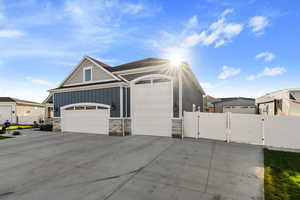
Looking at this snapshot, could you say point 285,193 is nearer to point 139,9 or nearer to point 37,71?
point 139,9

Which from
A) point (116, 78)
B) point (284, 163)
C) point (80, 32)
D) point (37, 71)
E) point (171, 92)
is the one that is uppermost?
point (80, 32)

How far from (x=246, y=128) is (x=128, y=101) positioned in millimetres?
7468

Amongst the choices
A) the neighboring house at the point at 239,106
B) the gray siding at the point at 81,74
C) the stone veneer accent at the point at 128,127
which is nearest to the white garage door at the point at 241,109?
the neighboring house at the point at 239,106

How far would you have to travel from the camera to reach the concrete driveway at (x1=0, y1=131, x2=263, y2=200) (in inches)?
105

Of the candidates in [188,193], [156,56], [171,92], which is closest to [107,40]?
[156,56]

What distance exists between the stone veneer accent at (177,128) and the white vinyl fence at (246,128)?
404mm

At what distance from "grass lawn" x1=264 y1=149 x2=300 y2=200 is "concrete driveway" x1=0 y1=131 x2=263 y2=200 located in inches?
7.8

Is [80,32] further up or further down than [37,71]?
further up

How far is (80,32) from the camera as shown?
9.10m

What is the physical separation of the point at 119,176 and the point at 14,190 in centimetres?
230

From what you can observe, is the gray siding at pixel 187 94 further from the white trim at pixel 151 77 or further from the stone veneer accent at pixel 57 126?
the stone veneer accent at pixel 57 126

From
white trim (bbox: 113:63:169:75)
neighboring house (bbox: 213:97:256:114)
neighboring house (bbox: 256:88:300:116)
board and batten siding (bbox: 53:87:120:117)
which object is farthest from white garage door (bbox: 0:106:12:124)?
neighboring house (bbox: 213:97:256:114)

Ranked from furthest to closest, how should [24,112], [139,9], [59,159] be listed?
[24,112], [139,9], [59,159]

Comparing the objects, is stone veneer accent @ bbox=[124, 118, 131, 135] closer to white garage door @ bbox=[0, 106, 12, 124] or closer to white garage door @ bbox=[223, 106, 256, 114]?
white garage door @ bbox=[223, 106, 256, 114]
